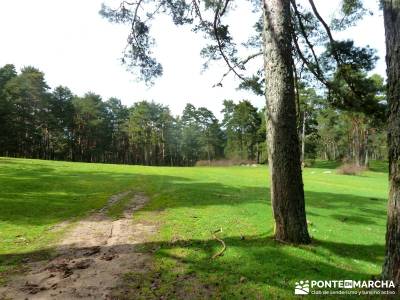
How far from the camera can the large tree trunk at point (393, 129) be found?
17.4 ft

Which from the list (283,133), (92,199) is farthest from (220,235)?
(92,199)

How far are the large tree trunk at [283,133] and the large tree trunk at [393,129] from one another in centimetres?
284

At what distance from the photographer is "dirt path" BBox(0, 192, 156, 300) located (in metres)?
6.09

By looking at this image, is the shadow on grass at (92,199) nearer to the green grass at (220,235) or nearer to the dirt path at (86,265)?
the green grass at (220,235)

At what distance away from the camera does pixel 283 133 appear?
8.31 m

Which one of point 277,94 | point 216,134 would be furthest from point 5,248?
point 216,134

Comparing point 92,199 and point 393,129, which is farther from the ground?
point 393,129

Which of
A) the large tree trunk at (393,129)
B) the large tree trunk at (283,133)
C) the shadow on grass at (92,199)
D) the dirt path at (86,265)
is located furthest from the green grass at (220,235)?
the large tree trunk at (393,129)

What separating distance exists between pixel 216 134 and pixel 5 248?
7821 cm

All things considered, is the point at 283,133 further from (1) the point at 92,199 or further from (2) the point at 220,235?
(1) the point at 92,199

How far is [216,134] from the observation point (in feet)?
284

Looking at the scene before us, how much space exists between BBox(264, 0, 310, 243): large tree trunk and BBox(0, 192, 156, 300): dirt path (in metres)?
3.35

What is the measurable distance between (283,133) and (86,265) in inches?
207

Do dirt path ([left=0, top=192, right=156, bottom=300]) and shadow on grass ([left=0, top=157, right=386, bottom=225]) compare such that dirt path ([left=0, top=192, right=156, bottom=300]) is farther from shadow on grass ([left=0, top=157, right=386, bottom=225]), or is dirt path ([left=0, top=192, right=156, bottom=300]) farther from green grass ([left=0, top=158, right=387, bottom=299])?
shadow on grass ([left=0, top=157, right=386, bottom=225])
